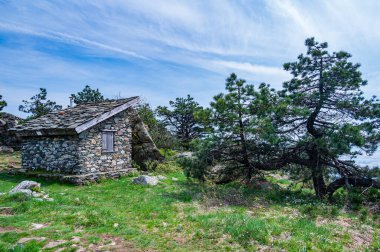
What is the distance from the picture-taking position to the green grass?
645 centimetres

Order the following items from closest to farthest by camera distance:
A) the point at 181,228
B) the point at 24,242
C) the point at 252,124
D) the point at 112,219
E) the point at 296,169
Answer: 1. the point at 24,242
2. the point at 181,228
3. the point at 112,219
4. the point at 252,124
5. the point at 296,169

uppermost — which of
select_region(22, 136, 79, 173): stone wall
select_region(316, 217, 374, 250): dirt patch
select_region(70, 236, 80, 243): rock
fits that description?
select_region(22, 136, 79, 173): stone wall

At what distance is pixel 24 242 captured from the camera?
21.3 feet

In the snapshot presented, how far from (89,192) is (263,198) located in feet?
24.3

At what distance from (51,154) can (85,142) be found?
96.5 inches

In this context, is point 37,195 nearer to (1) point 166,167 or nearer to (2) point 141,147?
(2) point 141,147

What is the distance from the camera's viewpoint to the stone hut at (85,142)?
49.3 ft

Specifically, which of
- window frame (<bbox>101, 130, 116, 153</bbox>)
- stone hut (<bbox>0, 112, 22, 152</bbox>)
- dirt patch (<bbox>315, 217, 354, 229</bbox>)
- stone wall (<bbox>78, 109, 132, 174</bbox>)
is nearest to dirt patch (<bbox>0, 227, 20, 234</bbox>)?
stone wall (<bbox>78, 109, 132, 174</bbox>)

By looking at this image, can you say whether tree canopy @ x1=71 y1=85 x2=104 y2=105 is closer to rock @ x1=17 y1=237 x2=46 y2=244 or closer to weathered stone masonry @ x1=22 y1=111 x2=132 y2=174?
weathered stone masonry @ x1=22 y1=111 x2=132 y2=174

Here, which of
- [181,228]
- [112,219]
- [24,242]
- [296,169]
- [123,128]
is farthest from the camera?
[123,128]

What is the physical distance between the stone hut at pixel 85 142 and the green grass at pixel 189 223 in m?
3.41

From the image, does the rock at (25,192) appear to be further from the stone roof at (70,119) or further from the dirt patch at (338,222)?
the dirt patch at (338,222)

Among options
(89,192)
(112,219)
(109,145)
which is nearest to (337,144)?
(112,219)

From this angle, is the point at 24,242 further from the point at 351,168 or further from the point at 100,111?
the point at 351,168
